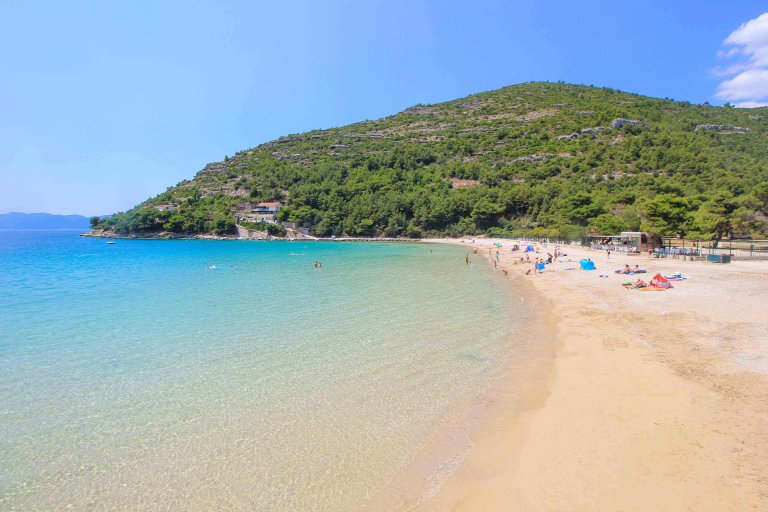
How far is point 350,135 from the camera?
142500mm

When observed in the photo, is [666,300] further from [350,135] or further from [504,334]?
[350,135]

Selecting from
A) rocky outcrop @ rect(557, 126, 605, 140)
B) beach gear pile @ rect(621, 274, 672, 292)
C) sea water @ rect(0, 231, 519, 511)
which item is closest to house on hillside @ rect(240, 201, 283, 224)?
rocky outcrop @ rect(557, 126, 605, 140)

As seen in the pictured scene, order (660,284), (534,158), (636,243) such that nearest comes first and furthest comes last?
(660,284) < (636,243) < (534,158)

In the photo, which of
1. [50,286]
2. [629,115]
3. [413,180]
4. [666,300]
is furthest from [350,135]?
[666,300]

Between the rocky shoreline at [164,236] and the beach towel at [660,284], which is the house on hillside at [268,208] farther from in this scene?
the beach towel at [660,284]

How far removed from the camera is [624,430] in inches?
232

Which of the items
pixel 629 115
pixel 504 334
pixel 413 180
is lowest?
pixel 504 334

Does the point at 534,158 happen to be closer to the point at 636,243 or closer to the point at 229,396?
the point at 636,243

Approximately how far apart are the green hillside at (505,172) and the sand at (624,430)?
40.8 metres

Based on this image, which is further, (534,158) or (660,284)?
(534,158)

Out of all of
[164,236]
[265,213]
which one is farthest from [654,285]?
[164,236]

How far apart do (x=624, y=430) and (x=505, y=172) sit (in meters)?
97.2

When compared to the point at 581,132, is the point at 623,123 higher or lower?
higher

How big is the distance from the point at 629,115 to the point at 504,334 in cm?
12050
